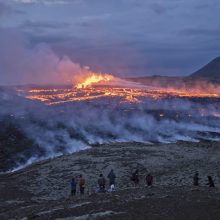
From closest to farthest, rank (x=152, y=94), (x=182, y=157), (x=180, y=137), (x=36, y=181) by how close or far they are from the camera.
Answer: (x=36, y=181) → (x=182, y=157) → (x=180, y=137) → (x=152, y=94)

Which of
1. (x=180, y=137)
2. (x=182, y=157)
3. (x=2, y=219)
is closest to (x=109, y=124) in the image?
(x=180, y=137)

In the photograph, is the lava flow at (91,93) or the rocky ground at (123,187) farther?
the lava flow at (91,93)

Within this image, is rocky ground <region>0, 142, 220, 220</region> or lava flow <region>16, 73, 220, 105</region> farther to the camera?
lava flow <region>16, 73, 220, 105</region>

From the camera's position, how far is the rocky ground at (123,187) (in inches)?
846

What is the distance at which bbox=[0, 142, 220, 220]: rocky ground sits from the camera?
70.5 feet

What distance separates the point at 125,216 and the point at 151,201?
103 inches

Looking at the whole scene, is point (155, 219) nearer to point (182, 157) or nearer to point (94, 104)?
point (182, 157)

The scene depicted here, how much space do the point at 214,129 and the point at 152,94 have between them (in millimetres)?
26160

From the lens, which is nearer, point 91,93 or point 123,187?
point 123,187

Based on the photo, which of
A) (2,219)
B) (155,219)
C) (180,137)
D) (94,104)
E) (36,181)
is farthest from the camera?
(94,104)

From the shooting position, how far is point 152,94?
307 feet

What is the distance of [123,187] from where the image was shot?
34094 mm

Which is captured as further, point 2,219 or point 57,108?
point 57,108

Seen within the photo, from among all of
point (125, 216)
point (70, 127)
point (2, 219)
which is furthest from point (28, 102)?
point (125, 216)
